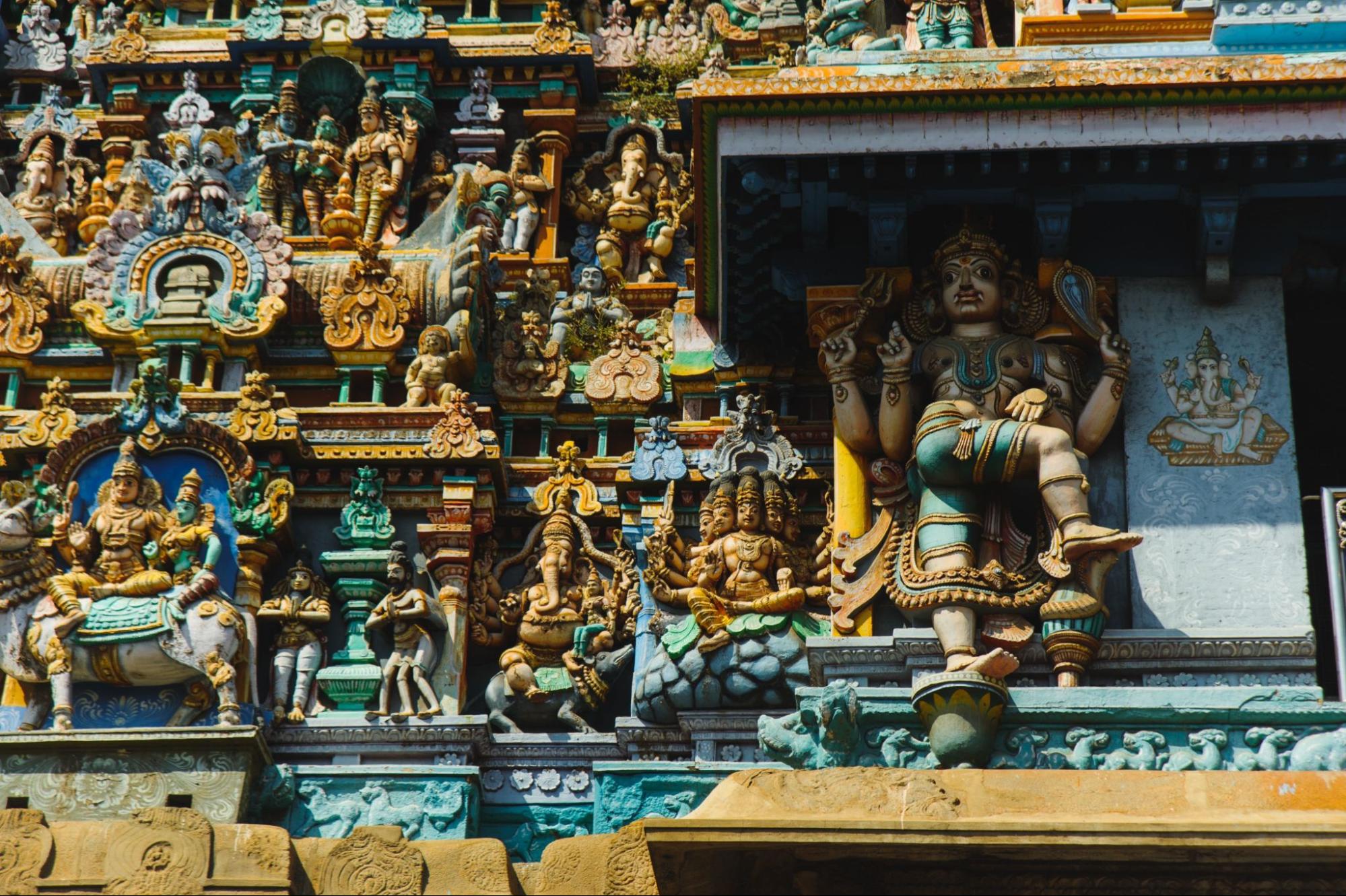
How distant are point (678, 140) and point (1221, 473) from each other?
23.1 feet

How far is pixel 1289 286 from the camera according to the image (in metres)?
19.0

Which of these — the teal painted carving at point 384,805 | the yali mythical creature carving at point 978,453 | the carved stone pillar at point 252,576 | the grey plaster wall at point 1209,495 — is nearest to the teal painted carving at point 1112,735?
the yali mythical creature carving at point 978,453

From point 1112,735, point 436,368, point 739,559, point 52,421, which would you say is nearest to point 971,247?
point 739,559

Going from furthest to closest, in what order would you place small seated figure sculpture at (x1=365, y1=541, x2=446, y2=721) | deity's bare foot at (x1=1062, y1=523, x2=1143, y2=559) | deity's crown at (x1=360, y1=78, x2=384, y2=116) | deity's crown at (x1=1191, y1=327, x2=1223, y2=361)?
deity's crown at (x1=360, y1=78, x2=384, y2=116) < small seated figure sculpture at (x1=365, y1=541, x2=446, y2=721) < deity's crown at (x1=1191, y1=327, x2=1223, y2=361) < deity's bare foot at (x1=1062, y1=523, x2=1143, y2=559)

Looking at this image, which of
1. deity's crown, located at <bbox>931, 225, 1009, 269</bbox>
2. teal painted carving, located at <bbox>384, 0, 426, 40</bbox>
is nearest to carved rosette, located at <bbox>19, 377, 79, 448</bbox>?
teal painted carving, located at <bbox>384, 0, 426, 40</bbox>

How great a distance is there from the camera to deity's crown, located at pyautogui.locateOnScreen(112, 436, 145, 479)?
1978cm

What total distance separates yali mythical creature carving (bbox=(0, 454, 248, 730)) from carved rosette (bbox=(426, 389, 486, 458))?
179 centimetres

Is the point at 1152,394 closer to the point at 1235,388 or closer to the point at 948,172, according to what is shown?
the point at 1235,388

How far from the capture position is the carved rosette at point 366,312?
21188 mm

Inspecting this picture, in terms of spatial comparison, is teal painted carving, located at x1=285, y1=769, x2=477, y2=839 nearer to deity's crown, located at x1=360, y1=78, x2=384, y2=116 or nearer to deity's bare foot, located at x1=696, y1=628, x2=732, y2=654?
deity's bare foot, located at x1=696, y1=628, x2=732, y2=654

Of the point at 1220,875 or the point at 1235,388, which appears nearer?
the point at 1220,875

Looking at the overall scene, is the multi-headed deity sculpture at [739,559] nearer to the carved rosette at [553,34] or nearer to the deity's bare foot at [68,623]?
the deity's bare foot at [68,623]

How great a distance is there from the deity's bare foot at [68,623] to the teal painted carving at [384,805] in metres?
1.90

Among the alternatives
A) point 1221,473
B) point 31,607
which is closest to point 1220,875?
point 1221,473
